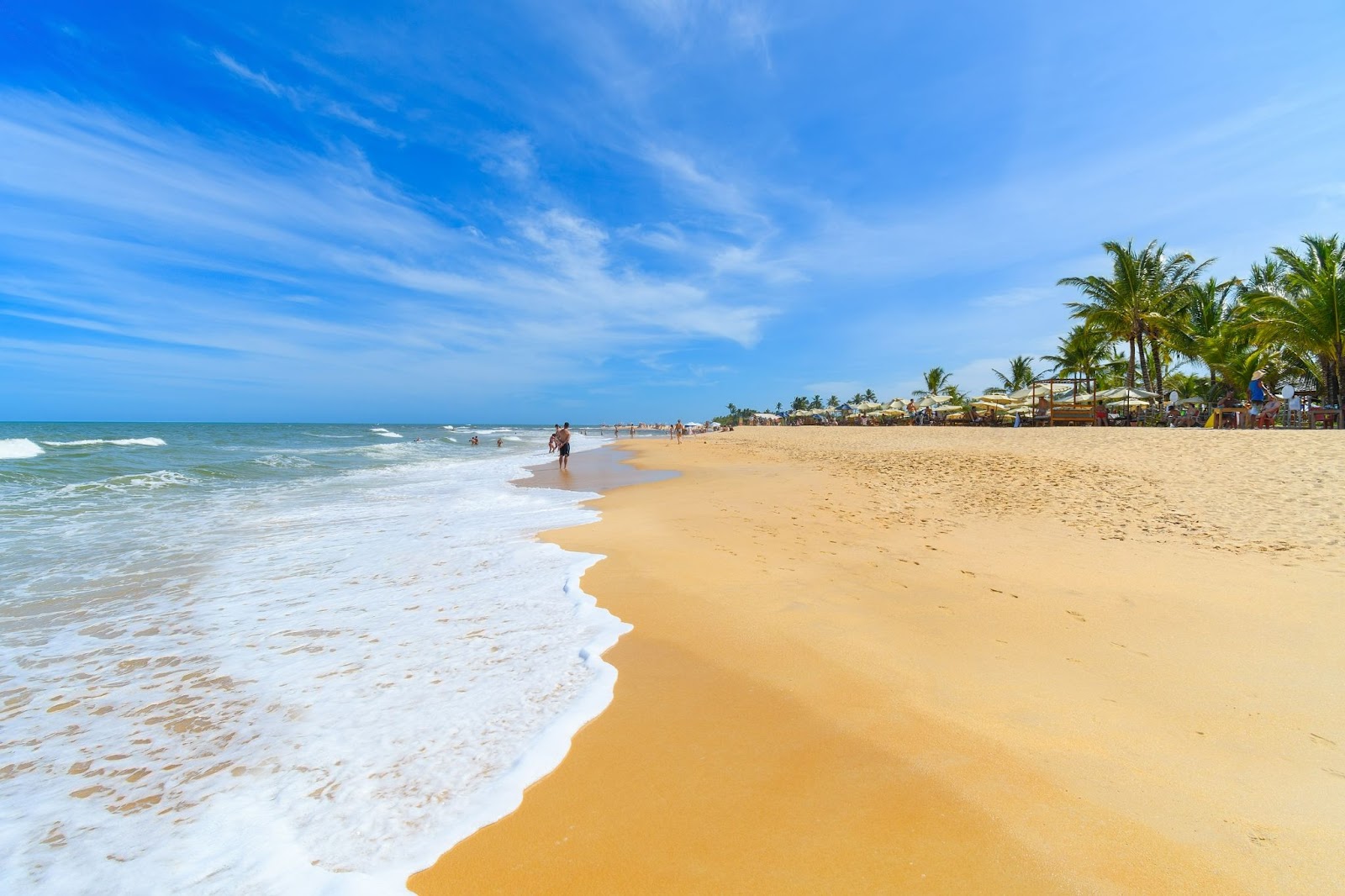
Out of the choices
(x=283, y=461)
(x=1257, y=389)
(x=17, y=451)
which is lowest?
(x=283, y=461)

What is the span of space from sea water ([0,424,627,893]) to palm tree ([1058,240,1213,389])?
110 ft

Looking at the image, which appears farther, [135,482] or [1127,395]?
[1127,395]

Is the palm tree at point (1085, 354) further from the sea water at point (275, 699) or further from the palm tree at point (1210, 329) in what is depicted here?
the sea water at point (275, 699)

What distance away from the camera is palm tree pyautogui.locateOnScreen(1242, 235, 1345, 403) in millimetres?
18344

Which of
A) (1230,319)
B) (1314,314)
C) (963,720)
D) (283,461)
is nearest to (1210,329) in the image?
(1230,319)

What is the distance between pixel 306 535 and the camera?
845 centimetres

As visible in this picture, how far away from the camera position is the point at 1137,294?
27.6 metres

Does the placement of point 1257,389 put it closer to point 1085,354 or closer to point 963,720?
point 1085,354

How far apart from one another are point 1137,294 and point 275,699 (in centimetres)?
3679

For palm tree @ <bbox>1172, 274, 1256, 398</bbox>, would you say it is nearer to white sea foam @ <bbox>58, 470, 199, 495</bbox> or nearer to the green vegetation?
the green vegetation

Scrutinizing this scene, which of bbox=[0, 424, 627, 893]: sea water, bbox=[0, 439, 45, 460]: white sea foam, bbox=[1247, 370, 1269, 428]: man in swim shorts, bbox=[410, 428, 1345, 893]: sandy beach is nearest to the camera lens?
bbox=[410, 428, 1345, 893]: sandy beach

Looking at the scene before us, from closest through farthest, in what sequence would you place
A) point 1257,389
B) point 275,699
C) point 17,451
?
point 275,699, point 17,451, point 1257,389

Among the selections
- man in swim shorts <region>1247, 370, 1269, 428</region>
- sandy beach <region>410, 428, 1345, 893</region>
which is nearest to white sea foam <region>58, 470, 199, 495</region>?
sandy beach <region>410, 428, 1345, 893</region>

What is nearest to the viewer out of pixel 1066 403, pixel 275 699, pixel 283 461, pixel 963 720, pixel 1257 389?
pixel 963 720
